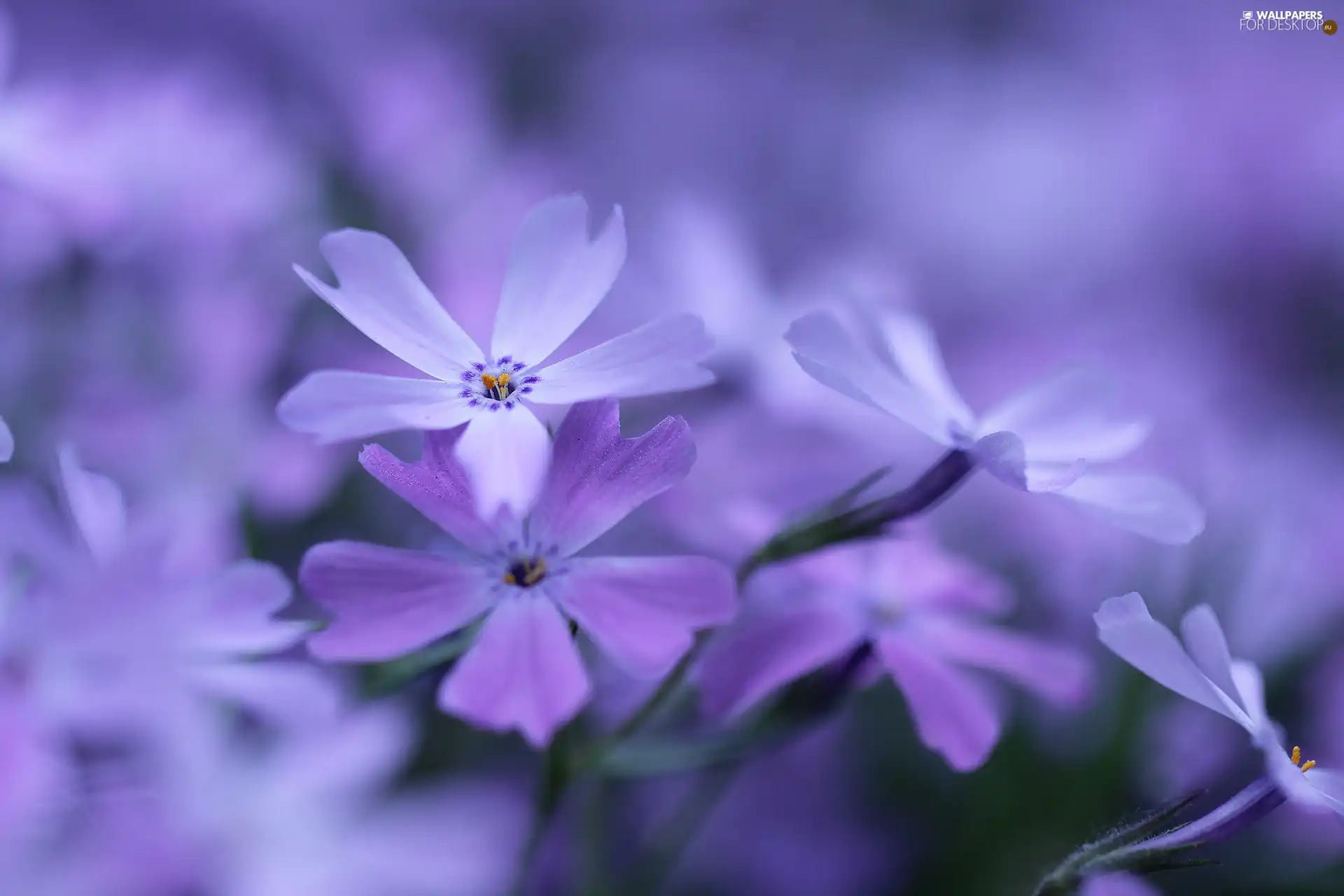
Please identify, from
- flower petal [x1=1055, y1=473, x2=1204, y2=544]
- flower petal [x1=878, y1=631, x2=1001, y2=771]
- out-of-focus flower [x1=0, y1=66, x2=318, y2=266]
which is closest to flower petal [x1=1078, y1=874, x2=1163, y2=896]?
A: flower petal [x1=878, y1=631, x2=1001, y2=771]

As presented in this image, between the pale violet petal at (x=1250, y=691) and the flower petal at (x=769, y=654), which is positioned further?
the flower petal at (x=769, y=654)

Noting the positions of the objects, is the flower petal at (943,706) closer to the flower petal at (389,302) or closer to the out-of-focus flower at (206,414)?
the flower petal at (389,302)

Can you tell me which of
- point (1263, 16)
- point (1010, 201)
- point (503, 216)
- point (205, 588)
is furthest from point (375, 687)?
point (1263, 16)

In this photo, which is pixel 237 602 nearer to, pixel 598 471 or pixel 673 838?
pixel 598 471

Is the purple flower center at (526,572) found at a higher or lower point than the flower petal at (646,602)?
higher

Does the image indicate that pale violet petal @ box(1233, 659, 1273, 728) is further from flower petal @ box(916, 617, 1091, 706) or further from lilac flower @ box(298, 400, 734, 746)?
lilac flower @ box(298, 400, 734, 746)

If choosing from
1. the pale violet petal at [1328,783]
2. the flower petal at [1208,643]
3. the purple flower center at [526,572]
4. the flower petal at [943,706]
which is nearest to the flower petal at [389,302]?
the purple flower center at [526,572]

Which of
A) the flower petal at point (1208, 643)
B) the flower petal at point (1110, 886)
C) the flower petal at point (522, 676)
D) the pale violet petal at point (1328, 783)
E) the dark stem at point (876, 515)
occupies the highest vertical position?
the dark stem at point (876, 515)
